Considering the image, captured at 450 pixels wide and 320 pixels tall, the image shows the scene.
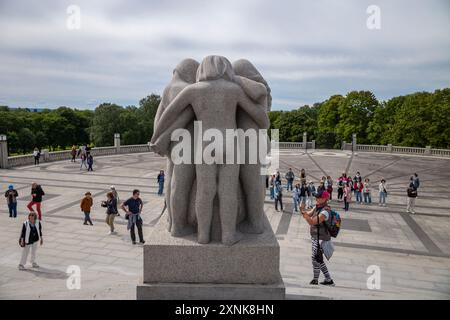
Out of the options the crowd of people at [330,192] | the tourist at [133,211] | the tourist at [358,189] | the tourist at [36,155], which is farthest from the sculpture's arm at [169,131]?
the tourist at [36,155]

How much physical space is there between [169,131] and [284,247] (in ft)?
21.5

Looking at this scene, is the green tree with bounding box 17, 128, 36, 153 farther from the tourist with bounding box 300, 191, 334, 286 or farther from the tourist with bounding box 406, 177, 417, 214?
the tourist with bounding box 300, 191, 334, 286

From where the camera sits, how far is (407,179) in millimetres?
25453

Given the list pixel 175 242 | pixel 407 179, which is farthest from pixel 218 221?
pixel 407 179

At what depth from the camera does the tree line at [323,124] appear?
44281mm

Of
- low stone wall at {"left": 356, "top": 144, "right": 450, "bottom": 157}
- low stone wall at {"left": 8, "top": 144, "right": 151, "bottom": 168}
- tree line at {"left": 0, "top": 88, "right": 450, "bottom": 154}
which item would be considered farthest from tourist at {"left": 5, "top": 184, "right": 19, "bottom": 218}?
tree line at {"left": 0, "top": 88, "right": 450, "bottom": 154}

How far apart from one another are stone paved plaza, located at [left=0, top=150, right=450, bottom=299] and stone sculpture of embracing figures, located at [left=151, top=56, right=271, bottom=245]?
4.66ft

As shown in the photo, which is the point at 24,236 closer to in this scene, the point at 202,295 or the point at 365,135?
the point at 202,295

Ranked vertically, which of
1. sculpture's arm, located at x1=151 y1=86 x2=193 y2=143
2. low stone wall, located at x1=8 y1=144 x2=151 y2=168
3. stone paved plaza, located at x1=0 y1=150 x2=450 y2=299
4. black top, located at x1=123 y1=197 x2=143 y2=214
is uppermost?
sculpture's arm, located at x1=151 y1=86 x2=193 y2=143

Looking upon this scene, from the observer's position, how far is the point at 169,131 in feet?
18.5

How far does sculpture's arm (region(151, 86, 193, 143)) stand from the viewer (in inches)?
212

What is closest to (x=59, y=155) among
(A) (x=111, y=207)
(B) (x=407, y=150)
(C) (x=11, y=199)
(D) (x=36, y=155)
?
(D) (x=36, y=155)

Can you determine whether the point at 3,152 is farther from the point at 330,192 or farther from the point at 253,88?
the point at 253,88

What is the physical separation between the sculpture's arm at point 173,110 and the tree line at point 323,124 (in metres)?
45.4
